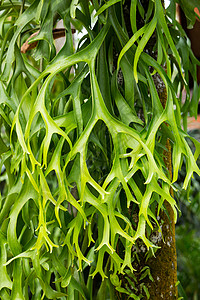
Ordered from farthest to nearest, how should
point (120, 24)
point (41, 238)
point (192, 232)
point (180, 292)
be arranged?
1. point (192, 232)
2. point (180, 292)
3. point (120, 24)
4. point (41, 238)

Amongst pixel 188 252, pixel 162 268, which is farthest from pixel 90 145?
pixel 188 252

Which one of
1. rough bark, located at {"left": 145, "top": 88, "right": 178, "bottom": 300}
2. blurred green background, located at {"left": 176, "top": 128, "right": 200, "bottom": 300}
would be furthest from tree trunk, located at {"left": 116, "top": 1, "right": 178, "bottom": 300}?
blurred green background, located at {"left": 176, "top": 128, "right": 200, "bottom": 300}

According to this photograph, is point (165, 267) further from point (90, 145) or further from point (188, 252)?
point (188, 252)

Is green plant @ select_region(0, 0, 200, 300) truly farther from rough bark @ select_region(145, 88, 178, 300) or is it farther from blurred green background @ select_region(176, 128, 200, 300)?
blurred green background @ select_region(176, 128, 200, 300)

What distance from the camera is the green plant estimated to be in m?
0.49

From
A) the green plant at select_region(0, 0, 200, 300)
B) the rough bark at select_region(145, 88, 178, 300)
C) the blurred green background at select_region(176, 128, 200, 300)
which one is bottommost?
the blurred green background at select_region(176, 128, 200, 300)

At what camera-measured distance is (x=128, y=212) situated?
0.63 metres

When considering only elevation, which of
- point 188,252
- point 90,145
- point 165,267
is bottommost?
point 188,252

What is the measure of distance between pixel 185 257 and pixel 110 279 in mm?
1609

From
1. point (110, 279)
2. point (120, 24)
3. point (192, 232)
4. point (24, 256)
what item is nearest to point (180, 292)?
point (110, 279)

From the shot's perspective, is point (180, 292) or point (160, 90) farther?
point (180, 292)

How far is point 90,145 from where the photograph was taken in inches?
25.9

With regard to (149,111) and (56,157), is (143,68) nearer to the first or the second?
(149,111)

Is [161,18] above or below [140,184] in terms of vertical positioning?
above
